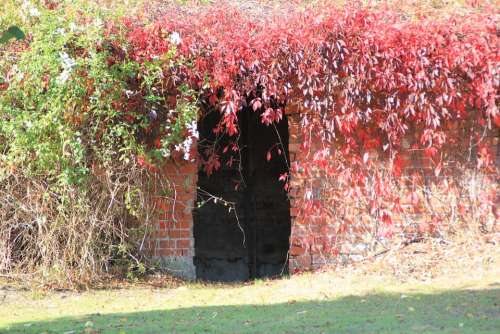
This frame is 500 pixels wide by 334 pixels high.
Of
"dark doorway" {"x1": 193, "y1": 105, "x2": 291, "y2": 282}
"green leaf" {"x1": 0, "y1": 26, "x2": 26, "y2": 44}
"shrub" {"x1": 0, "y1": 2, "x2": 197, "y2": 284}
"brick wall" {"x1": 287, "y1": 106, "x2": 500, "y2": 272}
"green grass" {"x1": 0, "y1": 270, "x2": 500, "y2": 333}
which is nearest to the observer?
"green leaf" {"x1": 0, "y1": 26, "x2": 26, "y2": 44}

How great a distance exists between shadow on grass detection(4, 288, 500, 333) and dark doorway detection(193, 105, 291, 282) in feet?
12.5

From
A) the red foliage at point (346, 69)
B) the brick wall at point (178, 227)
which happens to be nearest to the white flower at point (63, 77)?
the red foliage at point (346, 69)

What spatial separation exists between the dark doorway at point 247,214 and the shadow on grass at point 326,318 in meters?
3.81

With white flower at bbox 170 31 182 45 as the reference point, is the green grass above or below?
below

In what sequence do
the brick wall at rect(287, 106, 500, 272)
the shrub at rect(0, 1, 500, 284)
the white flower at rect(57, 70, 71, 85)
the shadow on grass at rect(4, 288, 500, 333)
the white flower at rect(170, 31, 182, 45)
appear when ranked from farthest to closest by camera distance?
the brick wall at rect(287, 106, 500, 272) → the white flower at rect(170, 31, 182, 45) → the shrub at rect(0, 1, 500, 284) → the white flower at rect(57, 70, 71, 85) → the shadow on grass at rect(4, 288, 500, 333)

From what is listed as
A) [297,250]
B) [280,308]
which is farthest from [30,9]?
[280,308]

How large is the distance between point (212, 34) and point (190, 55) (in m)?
0.36

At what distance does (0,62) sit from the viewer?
8609mm

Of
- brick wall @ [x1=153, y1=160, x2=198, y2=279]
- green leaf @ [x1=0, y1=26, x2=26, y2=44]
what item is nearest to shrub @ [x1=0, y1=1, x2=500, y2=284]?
brick wall @ [x1=153, y1=160, x2=198, y2=279]

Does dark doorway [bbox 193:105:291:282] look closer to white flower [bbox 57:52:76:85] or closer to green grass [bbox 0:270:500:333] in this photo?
green grass [bbox 0:270:500:333]

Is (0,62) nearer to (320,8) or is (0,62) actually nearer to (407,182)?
(320,8)

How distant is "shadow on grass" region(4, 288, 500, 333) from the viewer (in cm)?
611

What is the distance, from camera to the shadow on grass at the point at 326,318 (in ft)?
20.0

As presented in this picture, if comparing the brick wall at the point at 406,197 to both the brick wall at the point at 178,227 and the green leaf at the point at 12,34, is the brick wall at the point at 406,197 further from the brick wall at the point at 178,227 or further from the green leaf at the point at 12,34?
the green leaf at the point at 12,34
